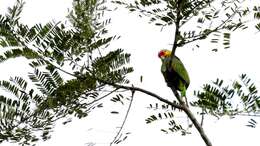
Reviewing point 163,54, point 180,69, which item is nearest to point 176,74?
point 180,69

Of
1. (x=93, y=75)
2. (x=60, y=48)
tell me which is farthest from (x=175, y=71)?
(x=60, y=48)

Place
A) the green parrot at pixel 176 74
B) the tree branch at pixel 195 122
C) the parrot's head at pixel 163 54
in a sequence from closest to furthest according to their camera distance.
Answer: the tree branch at pixel 195 122 < the green parrot at pixel 176 74 < the parrot's head at pixel 163 54

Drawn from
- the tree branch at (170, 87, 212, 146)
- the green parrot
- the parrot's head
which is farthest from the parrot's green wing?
the tree branch at (170, 87, 212, 146)

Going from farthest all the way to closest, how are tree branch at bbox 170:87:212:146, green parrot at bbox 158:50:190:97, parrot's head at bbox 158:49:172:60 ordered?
parrot's head at bbox 158:49:172:60
green parrot at bbox 158:50:190:97
tree branch at bbox 170:87:212:146

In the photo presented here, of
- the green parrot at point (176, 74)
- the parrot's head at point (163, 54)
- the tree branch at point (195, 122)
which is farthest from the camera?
the parrot's head at point (163, 54)

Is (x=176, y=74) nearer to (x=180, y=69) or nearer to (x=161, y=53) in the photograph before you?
(x=180, y=69)

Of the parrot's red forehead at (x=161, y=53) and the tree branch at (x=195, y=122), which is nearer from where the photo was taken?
the tree branch at (x=195, y=122)

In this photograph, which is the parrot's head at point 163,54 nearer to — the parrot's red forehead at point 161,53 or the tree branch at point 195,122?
the parrot's red forehead at point 161,53

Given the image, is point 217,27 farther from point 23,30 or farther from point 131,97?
point 23,30

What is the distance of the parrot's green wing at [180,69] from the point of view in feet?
15.9

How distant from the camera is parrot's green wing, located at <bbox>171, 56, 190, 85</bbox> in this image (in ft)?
15.9

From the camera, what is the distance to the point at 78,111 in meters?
4.11

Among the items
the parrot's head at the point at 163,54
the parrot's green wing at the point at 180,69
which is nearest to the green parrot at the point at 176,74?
the parrot's green wing at the point at 180,69

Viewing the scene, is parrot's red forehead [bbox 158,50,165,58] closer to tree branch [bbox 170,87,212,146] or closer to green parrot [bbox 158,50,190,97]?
green parrot [bbox 158,50,190,97]
